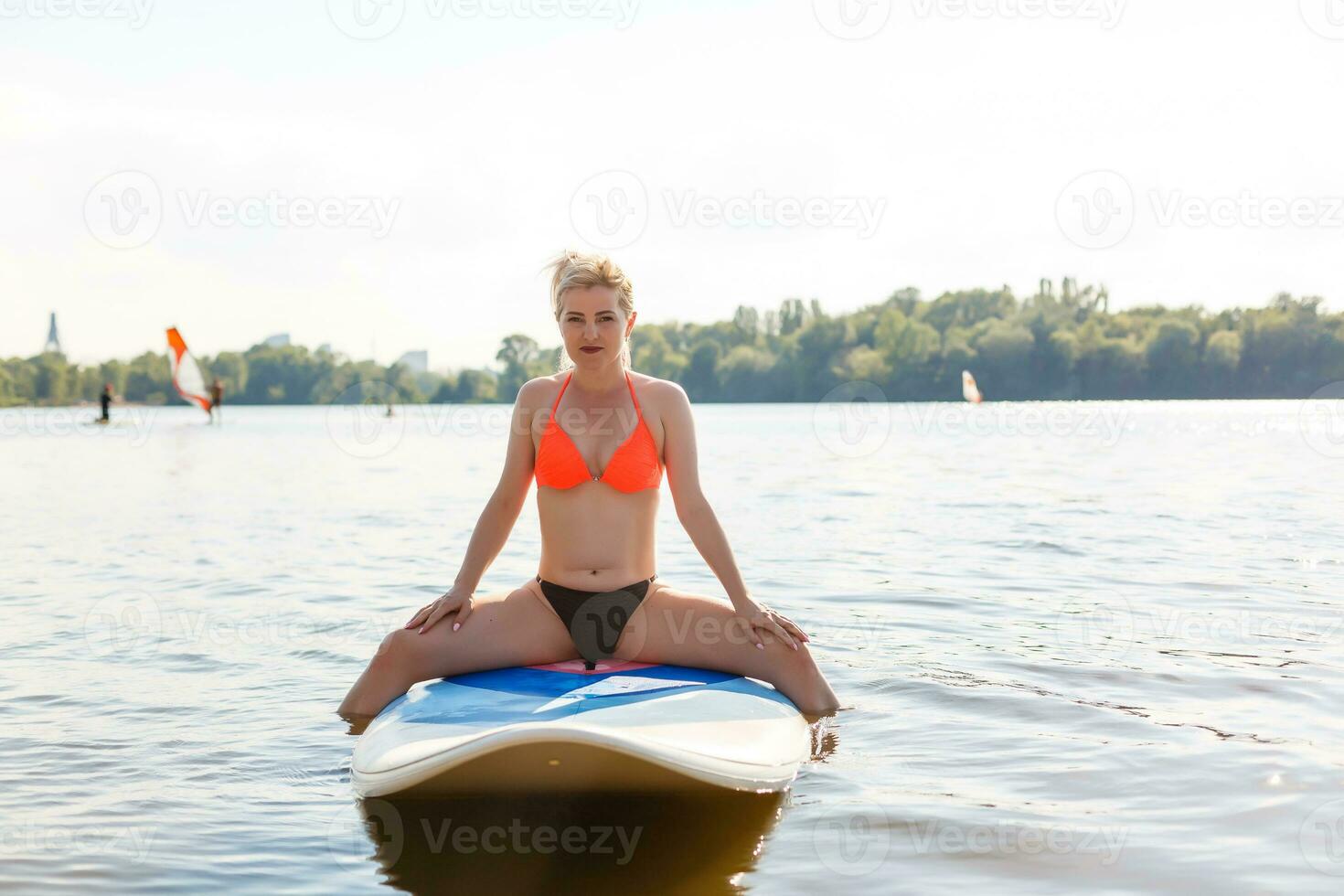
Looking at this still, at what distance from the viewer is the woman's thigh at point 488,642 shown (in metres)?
4.48

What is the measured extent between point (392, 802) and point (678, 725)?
38.8 inches

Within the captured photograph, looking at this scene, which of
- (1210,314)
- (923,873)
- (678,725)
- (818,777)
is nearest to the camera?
(923,873)

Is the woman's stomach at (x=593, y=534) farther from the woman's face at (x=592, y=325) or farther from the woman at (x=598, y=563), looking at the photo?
the woman's face at (x=592, y=325)

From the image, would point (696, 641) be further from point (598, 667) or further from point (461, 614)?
point (461, 614)

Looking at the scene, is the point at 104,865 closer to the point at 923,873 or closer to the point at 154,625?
the point at 923,873

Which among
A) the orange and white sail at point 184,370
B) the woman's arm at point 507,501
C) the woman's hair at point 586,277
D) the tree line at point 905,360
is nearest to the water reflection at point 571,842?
the woman's arm at point 507,501

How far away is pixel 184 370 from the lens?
3812 cm

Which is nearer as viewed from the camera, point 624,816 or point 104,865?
point 104,865

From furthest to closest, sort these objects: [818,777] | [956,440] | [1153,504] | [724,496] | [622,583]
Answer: [956,440] → [724,496] → [1153,504] → [622,583] → [818,777]

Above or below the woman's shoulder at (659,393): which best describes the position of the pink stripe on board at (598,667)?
below

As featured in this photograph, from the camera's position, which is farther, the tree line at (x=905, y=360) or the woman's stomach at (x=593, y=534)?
the tree line at (x=905, y=360)

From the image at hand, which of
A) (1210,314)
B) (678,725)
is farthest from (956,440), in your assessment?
(1210,314)

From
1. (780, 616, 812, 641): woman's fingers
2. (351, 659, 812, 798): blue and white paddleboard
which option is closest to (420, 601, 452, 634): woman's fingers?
(351, 659, 812, 798): blue and white paddleboard

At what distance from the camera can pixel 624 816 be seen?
12.5 ft
